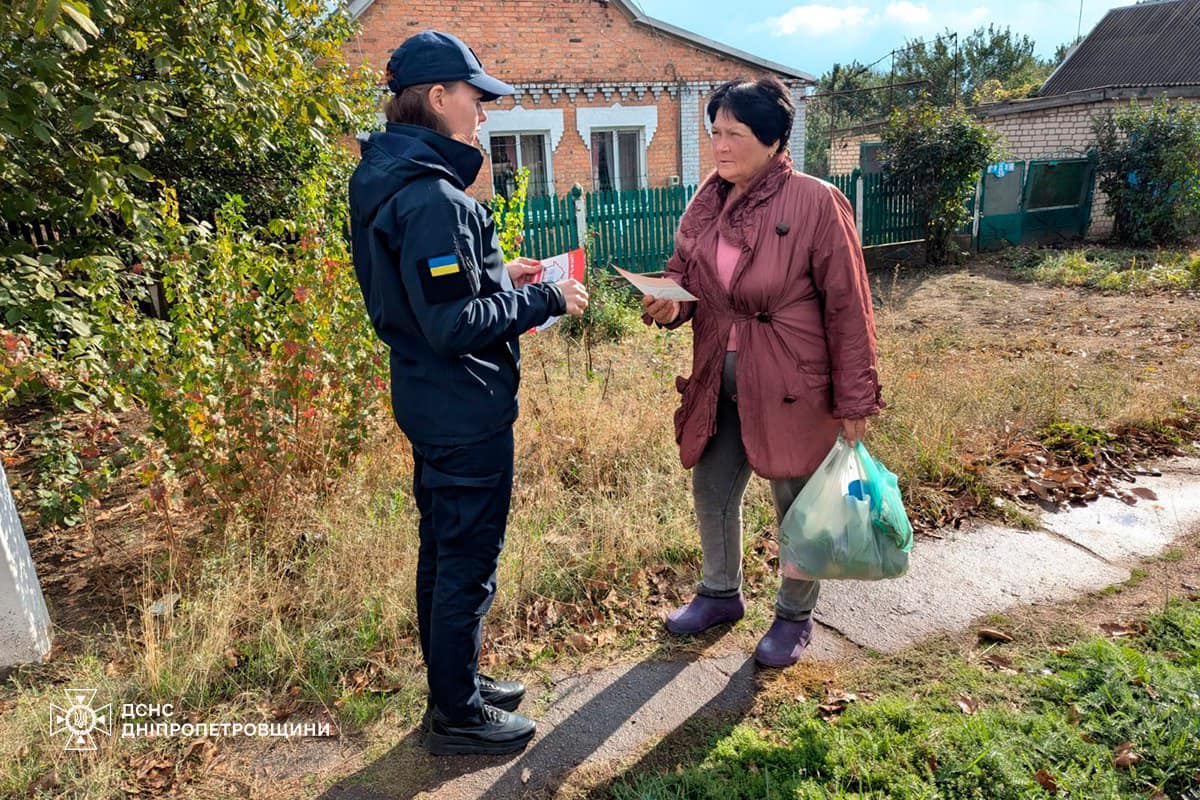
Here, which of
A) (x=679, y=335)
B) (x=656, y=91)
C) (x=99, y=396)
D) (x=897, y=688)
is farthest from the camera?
(x=656, y=91)

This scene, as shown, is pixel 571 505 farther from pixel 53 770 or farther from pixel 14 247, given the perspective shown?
pixel 14 247

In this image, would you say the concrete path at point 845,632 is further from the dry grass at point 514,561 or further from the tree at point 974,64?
the tree at point 974,64

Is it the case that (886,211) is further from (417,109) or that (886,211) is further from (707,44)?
(417,109)

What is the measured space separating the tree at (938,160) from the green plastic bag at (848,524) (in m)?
11.8

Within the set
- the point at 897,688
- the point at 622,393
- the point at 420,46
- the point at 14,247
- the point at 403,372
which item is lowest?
the point at 897,688

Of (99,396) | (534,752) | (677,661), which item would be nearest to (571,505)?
(677,661)

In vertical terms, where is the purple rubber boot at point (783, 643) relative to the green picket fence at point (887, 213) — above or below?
below

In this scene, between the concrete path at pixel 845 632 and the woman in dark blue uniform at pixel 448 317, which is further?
the concrete path at pixel 845 632

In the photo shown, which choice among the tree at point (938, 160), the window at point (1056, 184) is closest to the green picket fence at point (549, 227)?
the tree at point (938, 160)

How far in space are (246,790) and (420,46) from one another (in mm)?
2142

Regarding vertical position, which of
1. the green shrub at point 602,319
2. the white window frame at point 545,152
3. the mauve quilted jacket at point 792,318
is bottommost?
the green shrub at point 602,319

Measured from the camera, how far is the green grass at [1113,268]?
396 inches

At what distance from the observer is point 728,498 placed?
9.05ft

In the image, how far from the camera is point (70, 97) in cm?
350
